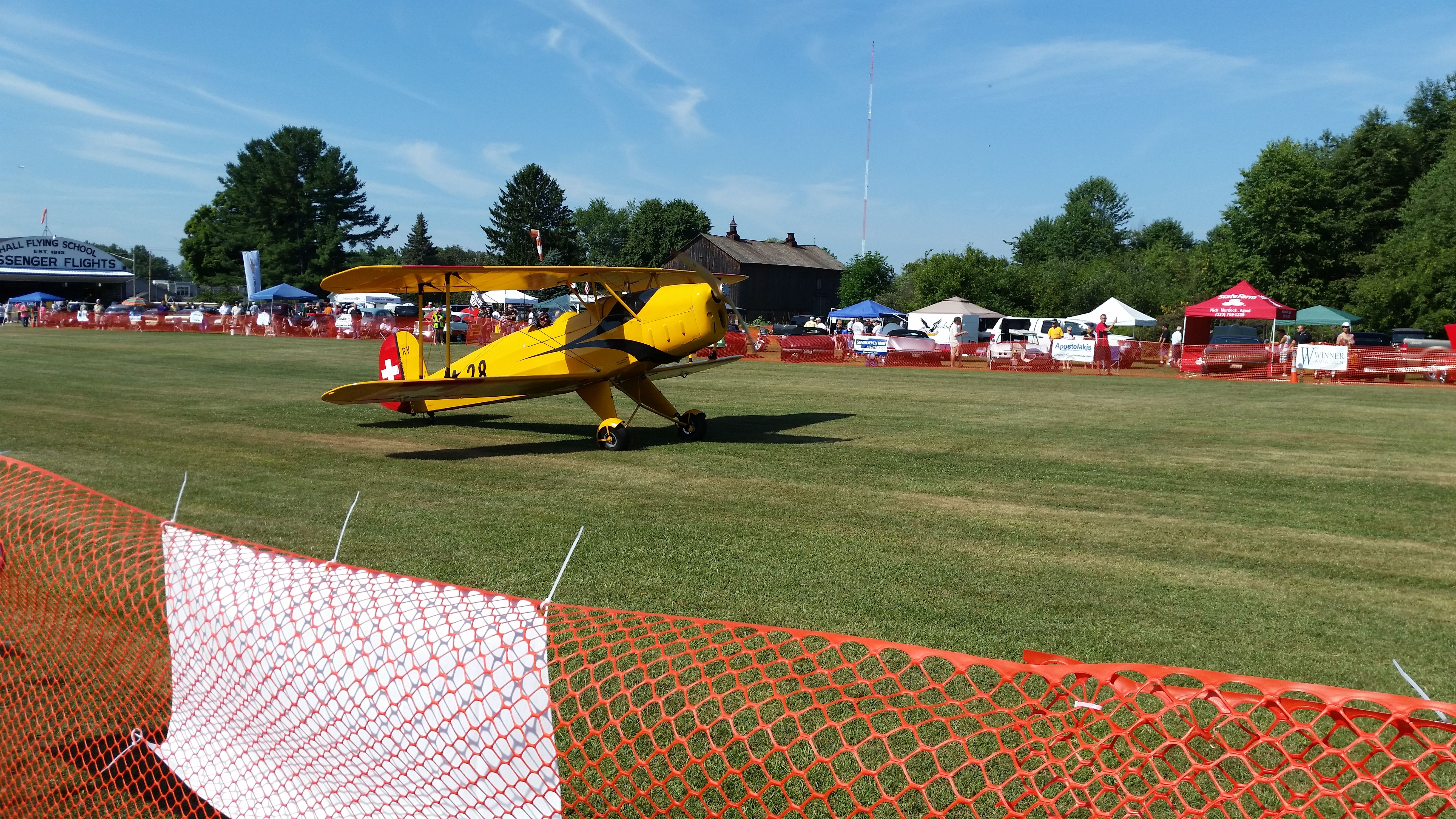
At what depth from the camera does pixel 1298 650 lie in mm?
5098

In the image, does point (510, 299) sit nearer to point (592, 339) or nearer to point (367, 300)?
point (367, 300)

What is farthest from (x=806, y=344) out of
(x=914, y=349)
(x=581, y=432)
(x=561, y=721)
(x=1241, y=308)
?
(x=561, y=721)

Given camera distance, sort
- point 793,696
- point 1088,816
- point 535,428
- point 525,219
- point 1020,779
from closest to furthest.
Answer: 1. point 1088,816
2. point 1020,779
3. point 793,696
4. point 535,428
5. point 525,219

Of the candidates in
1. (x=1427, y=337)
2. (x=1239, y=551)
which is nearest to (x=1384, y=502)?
(x=1239, y=551)

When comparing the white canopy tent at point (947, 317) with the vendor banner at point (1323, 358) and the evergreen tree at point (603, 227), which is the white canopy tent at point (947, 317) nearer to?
the vendor banner at point (1323, 358)

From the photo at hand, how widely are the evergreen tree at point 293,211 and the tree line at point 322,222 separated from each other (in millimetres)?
86

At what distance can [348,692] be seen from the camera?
9.64ft

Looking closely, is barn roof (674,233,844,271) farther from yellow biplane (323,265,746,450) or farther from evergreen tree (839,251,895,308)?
yellow biplane (323,265,746,450)

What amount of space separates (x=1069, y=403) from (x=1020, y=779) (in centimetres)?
1659

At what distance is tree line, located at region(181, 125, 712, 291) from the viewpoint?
3563 inches

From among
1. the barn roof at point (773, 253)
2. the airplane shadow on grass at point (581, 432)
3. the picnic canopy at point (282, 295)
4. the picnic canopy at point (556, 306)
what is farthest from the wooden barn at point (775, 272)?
the airplane shadow on grass at point (581, 432)

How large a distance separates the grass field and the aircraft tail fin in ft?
2.88

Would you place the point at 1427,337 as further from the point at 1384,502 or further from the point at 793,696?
the point at 793,696

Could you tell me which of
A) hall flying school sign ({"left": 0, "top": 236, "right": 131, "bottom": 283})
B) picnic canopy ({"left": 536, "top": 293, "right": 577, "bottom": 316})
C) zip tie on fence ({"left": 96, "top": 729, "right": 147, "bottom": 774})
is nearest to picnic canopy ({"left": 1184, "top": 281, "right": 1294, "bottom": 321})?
picnic canopy ({"left": 536, "top": 293, "right": 577, "bottom": 316})
